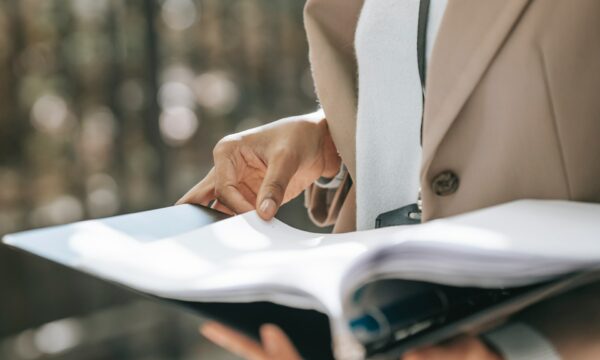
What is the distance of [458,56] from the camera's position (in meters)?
0.75

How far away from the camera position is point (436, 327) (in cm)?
53

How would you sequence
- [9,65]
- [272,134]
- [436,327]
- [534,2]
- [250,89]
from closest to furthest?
1. [436,327]
2. [534,2]
3. [272,134]
4. [9,65]
5. [250,89]

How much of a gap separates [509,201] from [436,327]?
0.26 metres

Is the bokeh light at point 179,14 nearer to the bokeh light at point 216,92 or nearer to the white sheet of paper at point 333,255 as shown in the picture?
the bokeh light at point 216,92

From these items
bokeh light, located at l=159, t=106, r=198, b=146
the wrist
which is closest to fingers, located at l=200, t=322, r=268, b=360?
the wrist

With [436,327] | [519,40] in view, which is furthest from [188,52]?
[436,327]

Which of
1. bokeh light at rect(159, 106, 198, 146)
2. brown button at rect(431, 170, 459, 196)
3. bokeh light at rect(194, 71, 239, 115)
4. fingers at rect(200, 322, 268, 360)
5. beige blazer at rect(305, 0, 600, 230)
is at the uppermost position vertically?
beige blazer at rect(305, 0, 600, 230)

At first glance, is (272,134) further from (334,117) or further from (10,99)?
(10,99)

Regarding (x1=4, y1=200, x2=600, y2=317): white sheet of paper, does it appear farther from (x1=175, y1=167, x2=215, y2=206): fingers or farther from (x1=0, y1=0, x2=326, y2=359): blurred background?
(x1=0, y1=0, x2=326, y2=359): blurred background

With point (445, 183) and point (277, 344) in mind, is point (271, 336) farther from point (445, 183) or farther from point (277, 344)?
point (445, 183)

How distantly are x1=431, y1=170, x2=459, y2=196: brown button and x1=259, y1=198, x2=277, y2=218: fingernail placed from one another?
19 cm

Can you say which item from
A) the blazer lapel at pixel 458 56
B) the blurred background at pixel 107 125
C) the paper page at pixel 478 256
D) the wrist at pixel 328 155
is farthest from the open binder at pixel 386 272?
the blurred background at pixel 107 125

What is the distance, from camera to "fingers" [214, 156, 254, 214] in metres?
0.97

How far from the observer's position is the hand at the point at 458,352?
0.56m
